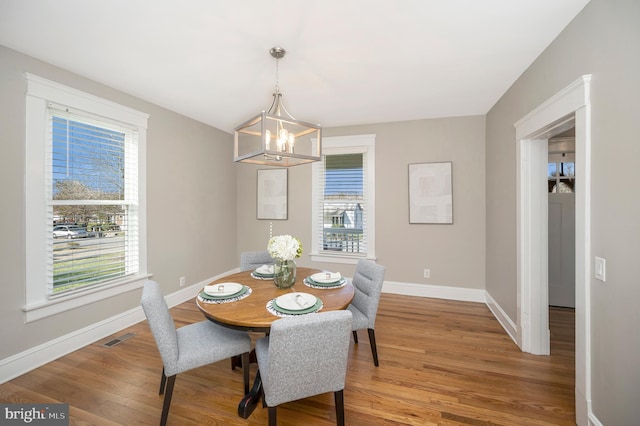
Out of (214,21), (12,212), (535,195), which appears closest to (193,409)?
(12,212)

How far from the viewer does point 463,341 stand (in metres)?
2.69

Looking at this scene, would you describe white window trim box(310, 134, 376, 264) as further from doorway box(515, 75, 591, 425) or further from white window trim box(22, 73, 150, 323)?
white window trim box(22, 73, 150, 323)

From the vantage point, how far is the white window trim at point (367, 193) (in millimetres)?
4137

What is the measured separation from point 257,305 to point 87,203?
216cm

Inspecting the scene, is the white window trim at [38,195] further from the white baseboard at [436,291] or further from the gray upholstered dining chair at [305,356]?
the white baseboard at [436,291]

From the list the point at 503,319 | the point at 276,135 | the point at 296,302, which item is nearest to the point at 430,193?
the point at 503,319

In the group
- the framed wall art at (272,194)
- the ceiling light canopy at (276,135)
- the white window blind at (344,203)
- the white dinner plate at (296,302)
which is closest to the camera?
the white dinner plate at (296,302)

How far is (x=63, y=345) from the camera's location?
8.03 ft

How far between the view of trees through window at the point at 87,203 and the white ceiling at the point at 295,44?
587 millimetres

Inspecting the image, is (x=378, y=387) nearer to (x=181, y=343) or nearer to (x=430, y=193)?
(x=181, y=343)

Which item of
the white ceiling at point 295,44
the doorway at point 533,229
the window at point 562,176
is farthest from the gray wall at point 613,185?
the window at point 562,176

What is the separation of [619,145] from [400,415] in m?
2.00

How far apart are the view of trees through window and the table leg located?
6.84ft

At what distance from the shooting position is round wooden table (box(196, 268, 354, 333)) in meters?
1.57
